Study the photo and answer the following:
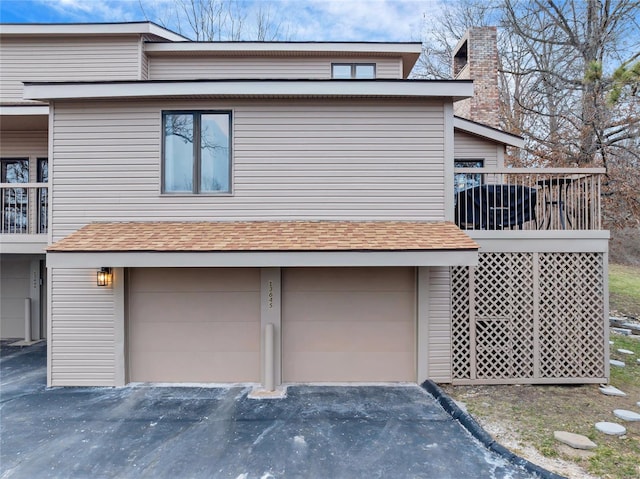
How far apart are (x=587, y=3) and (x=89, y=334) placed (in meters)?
19.4

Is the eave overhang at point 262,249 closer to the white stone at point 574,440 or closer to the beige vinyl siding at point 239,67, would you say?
the white stone at point 574,440

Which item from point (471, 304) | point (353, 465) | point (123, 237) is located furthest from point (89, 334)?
point (471, 304)

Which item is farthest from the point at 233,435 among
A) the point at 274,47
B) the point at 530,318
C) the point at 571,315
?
the point at 274,47

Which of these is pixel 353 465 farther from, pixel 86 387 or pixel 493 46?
pixel 493 46

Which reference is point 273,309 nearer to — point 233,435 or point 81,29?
point 233,435

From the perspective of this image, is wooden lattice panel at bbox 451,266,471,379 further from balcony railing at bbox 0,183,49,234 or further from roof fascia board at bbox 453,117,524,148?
balcony railing at bbox 0,183,49,234

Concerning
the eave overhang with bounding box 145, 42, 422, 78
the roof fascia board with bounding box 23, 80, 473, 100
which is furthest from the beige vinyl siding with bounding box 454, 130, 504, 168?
the roof fascia board with bounding box 23, 80, 473, 100

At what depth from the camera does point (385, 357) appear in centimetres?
588

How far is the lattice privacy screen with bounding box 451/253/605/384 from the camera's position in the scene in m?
5.73

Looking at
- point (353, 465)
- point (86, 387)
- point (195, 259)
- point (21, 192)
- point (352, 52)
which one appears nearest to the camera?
point (353, 465)

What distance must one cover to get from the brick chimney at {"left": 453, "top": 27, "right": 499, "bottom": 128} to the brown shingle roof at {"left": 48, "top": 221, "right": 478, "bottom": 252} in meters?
5.16

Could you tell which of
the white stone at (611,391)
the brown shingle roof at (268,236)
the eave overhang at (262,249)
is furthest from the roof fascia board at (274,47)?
the white stone at (611,391)

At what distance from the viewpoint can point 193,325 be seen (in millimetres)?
5859

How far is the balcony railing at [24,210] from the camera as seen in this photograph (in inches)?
283
